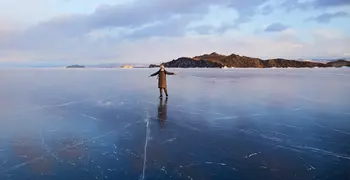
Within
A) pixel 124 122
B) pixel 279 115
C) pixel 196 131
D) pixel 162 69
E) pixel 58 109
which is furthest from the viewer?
pixel 162 69

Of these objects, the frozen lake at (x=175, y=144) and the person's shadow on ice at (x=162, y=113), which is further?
the person's shadow on ice at (x=162, y=113)

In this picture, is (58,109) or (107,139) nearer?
(107,139)

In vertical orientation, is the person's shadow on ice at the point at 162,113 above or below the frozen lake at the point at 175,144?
above

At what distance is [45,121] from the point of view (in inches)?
311

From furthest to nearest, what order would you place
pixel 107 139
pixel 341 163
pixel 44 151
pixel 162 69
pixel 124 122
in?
1. pixel 162 69
2. pixel 124 122
3. pixel 107 139
4. pixel 44 151
5. pixel 341 163

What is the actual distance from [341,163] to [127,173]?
3.52 metres

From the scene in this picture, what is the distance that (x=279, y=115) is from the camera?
892cm

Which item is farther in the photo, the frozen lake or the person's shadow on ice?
the person's shadow on ice

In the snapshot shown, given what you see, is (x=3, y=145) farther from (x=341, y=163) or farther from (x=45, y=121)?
(x=341, y=163)

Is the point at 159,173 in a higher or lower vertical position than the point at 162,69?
lower

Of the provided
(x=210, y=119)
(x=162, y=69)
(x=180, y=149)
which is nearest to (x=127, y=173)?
(x=180, y=149)

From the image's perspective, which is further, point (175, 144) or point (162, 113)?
point (162, 113)

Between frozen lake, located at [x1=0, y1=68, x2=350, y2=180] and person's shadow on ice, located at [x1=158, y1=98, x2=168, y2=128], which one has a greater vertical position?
person's shadow on ice, located at [x1=158, y1=98, x2=168, y2=128]

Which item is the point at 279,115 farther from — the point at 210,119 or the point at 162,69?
the point at 162,69
